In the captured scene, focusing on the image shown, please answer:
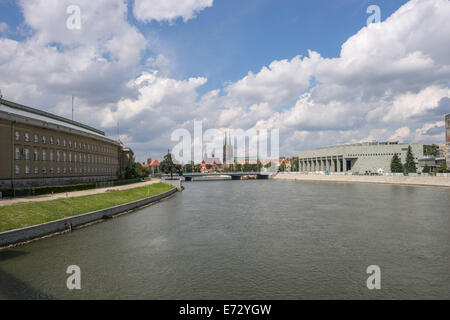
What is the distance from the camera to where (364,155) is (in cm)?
14125

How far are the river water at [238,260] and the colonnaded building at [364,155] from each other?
379 feet

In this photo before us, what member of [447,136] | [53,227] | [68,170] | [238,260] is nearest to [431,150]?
[447,136]

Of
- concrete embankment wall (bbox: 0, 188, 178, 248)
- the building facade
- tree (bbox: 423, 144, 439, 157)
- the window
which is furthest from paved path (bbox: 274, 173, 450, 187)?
the window

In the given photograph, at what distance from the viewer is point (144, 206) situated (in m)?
48.0

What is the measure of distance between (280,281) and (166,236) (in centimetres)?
1356

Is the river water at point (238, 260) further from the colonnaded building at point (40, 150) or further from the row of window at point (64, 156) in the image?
the row of window at point (64, 156)

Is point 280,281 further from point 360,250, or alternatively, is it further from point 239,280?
point 360,250

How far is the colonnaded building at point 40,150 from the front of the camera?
43.5 meters

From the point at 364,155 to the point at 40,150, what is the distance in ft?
439

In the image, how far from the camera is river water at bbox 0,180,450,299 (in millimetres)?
14727
